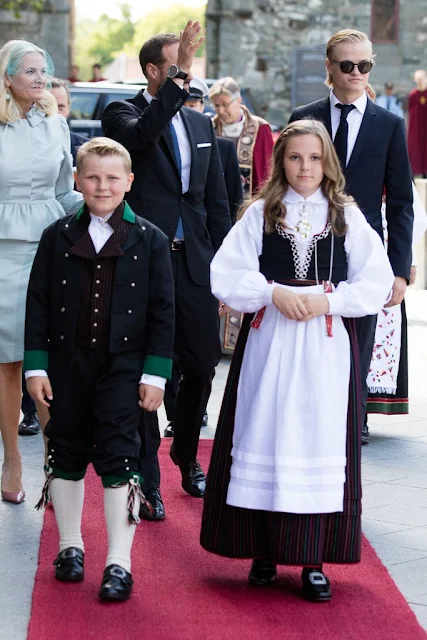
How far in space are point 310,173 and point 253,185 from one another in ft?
15.5

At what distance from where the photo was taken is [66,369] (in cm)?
421

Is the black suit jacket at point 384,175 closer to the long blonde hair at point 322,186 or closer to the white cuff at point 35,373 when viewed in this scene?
A: the long blonde hair at point 322,186

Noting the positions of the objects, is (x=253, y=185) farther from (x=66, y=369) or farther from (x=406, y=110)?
(x=406, y=110)

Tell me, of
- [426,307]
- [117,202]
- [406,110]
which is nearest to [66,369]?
[117,202]

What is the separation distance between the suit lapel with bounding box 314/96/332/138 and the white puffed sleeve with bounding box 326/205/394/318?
1.15 m

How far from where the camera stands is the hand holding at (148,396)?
4176 mm

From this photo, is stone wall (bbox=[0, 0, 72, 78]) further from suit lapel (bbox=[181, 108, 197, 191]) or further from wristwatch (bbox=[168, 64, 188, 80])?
wristwatch (bbox=[168, 64, 188, 80])

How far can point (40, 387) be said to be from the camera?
165 inches

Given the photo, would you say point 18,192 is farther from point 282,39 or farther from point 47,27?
point 47,27

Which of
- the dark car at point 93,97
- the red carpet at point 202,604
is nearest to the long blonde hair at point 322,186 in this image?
the red carpet at point 202,604

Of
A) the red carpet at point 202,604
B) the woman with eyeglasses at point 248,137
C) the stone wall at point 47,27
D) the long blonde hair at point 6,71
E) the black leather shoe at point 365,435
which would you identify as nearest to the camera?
the red carpet at point 202,604

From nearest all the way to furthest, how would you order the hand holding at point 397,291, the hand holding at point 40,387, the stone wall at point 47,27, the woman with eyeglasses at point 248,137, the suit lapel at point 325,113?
1. the hand holding at point 40,387
2. the hand holding at point 397,291
3. the suit lapel at point 325,113
4. the woman with eyeglasses at point 248,137
5. the stone wall at point 47,27

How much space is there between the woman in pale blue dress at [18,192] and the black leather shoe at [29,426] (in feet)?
4.47

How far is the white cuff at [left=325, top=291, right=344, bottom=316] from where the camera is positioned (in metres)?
4.10
